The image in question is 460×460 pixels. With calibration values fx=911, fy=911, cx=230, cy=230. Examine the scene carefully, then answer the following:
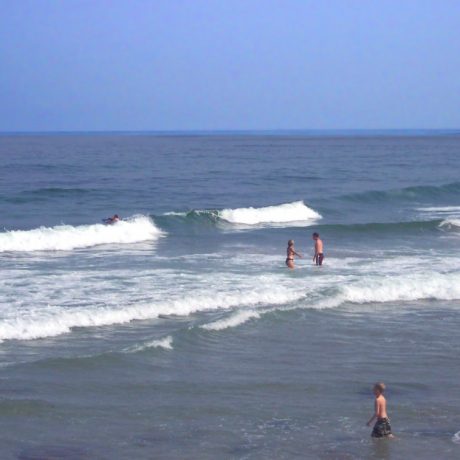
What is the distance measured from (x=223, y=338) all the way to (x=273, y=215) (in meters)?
22.4

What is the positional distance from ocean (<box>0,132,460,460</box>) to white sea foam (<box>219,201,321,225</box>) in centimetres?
34

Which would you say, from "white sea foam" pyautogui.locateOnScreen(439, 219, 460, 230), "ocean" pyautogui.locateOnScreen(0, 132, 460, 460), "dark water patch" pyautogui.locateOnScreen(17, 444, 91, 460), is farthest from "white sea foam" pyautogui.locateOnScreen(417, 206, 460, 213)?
"dark water patch" pyautogui.locateOnScreen(17, 444, 91, 460)

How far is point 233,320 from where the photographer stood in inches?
693

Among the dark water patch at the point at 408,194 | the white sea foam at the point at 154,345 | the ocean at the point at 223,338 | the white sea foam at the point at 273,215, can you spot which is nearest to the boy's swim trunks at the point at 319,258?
the ocean at the point at 223,338

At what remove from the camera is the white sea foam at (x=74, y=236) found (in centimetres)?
2884

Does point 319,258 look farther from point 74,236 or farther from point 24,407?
point 24,407

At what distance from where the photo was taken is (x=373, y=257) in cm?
2667

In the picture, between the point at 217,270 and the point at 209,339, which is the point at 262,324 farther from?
the point at 217,270

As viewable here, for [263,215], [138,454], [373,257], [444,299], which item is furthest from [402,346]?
[263,215]

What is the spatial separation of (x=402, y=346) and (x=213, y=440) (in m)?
5.59

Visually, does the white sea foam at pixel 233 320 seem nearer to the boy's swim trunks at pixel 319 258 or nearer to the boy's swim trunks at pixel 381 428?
the boy's swim trunks at pixel 381 428

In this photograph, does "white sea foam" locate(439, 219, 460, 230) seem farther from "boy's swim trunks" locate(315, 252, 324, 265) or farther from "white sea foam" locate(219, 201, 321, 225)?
"boy's swim trunks" locate(315, 252, 324, 265)

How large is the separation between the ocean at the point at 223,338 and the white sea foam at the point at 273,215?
1.12 feet

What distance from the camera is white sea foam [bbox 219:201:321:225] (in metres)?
37.2
